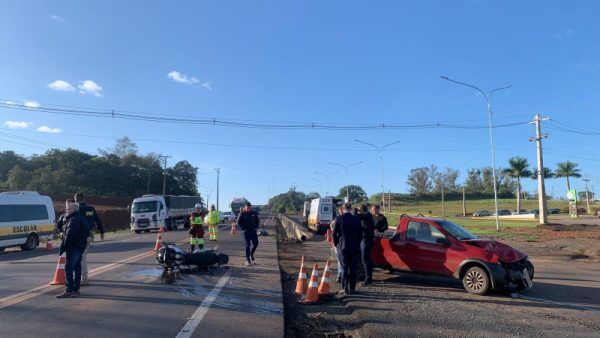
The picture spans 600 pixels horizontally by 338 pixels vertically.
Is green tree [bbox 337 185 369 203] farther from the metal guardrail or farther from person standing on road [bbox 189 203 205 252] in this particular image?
person standing on road [bbox 189 203 205 252]

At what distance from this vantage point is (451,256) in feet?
35.1

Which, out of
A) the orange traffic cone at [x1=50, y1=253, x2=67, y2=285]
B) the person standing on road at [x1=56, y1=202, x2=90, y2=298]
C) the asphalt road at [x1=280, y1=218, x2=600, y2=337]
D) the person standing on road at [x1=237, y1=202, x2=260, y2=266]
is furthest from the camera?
the person standing on road at [x1=237, y1=202, x2=260, y2=266]

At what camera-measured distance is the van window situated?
66.8 feet

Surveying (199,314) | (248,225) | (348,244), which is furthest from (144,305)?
(248,225)

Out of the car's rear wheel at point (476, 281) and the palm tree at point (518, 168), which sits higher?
the palm tree at point (518, 168)

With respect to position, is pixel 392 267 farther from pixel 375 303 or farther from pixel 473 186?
pixel 473 186

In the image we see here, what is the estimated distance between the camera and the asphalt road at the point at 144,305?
6562 mm

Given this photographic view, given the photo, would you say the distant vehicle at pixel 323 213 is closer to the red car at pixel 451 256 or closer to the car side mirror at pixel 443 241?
the red car at pixel 451 256

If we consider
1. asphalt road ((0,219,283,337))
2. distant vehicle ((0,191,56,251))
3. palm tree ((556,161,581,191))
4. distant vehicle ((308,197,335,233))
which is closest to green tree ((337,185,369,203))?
palm tree ((556,161,581,191))

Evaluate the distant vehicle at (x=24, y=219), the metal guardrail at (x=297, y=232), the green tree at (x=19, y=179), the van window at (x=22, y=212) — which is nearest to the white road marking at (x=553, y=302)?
the distant vehicle at (x=24, y=219)

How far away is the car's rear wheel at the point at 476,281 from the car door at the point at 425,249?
16.7 inches

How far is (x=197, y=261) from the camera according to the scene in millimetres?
12023

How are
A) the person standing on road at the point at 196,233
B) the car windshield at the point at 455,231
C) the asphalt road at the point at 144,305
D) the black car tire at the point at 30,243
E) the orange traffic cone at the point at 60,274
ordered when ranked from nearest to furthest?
the asphalt road at the point at 144,305 → the orange traffic cone at the point at 60,274 → the car windshield at the point at 455,231 → the person standing on road at the point at 196,233 → the black car tire at the point at 30,243

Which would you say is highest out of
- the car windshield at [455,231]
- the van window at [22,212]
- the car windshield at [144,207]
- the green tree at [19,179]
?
the green tree at [19,179]
